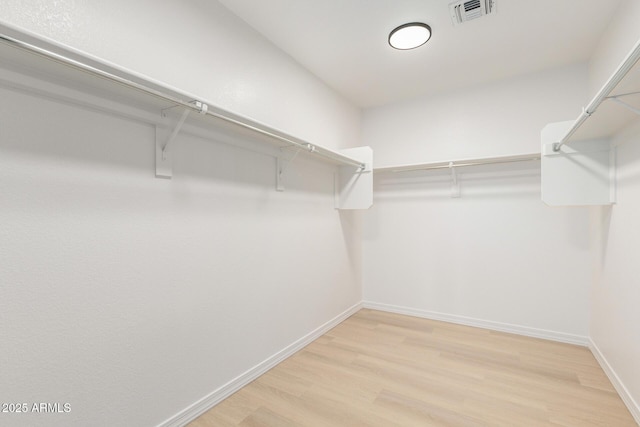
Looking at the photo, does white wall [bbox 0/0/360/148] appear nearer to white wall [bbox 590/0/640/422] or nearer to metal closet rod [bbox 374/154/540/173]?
metal closet rod [bbox 374/154/540/173]

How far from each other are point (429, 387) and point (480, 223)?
5.84 ft

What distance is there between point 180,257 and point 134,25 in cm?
120

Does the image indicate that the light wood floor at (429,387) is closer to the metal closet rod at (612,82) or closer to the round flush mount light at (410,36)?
the metal closet rod at (612,82)

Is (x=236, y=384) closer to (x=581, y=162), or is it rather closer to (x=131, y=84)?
(x=131, y=84)

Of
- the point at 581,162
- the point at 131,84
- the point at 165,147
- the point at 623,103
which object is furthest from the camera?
the point at 581,162

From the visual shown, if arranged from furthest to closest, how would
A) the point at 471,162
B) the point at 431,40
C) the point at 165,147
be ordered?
the point at 471,162
the point at 431,40
the point at 165,147

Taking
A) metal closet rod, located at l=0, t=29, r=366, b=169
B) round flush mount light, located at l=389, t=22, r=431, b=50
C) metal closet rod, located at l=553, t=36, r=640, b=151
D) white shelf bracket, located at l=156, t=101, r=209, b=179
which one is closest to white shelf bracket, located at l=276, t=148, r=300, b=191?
metal closet rod, located at l=0, t=29, r=366, b=169

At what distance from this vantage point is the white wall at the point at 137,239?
1.16 m

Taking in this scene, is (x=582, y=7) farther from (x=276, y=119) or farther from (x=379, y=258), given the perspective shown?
(x=379, y=258)

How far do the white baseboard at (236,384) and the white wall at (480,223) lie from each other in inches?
50.0

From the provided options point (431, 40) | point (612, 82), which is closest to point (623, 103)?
point (612, 82)

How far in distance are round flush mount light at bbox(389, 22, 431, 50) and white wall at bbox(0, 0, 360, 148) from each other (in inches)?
33.8

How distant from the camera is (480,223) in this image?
10.3 ft

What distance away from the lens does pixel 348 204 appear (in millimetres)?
3176
